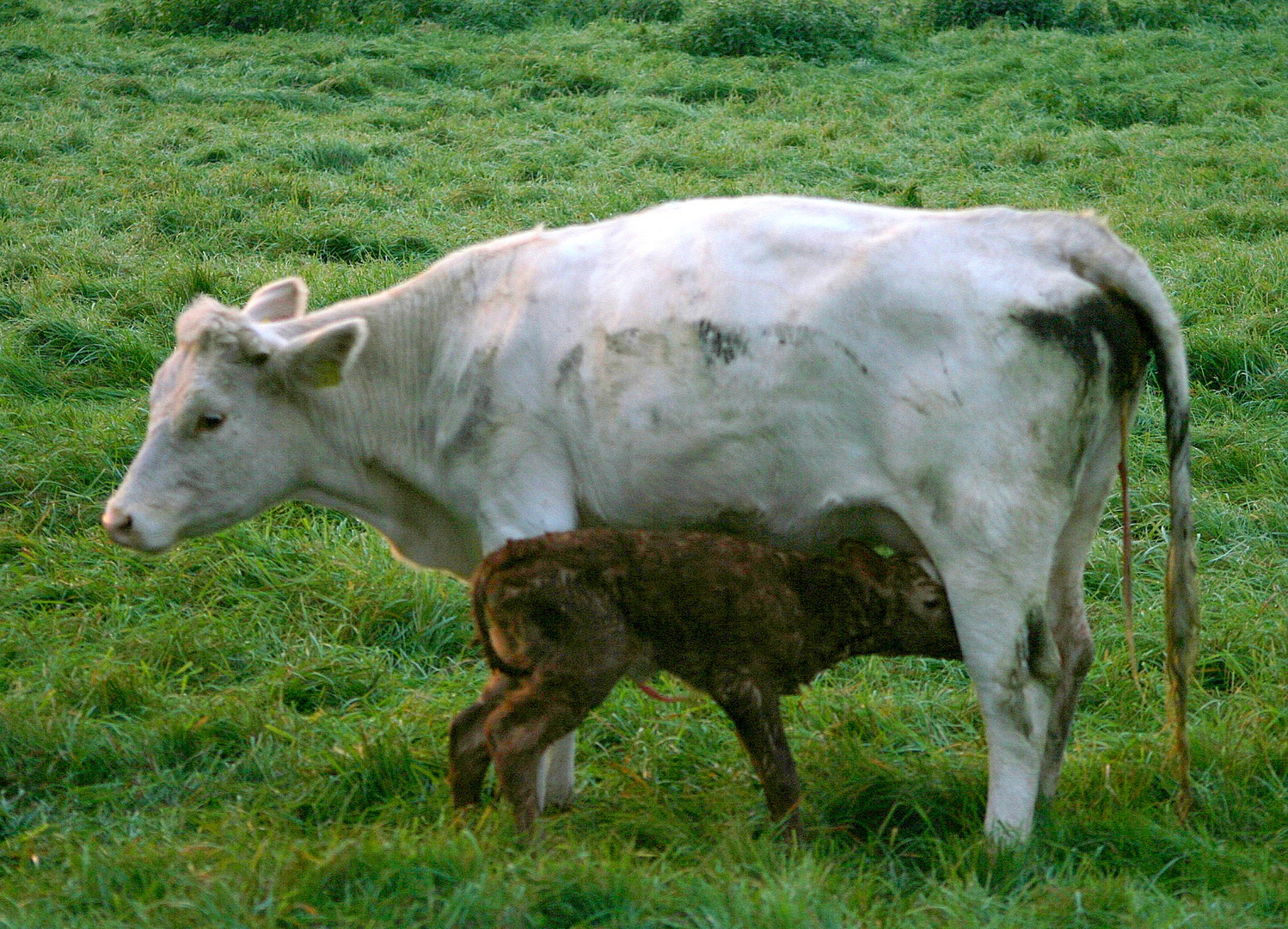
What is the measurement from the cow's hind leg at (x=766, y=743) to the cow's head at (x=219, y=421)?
1451 mm

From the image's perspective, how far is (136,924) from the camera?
328 centimetres

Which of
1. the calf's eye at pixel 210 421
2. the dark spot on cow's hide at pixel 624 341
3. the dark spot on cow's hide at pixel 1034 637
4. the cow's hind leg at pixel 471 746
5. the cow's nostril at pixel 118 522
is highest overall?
the dark spot on cow's hide at pixel 624 341

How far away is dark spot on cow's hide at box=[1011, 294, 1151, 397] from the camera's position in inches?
147

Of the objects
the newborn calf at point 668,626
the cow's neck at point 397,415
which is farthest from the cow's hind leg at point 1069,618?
the cow's neck at point 397,415

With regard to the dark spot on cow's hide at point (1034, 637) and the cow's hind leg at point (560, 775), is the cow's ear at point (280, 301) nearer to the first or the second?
the cow's hind leg at point (560, 775)

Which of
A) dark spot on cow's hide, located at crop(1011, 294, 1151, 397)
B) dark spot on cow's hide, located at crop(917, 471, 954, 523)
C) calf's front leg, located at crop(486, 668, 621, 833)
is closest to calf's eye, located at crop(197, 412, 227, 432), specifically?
calf's front leg, located at crop(486, 668, 621, 833)

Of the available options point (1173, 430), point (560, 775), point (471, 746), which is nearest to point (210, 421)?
point (471, 746)

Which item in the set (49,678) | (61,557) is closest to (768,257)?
(49,678)

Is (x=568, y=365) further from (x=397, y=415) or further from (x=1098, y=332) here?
(x=1098, y=332)

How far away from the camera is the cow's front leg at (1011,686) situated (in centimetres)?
383

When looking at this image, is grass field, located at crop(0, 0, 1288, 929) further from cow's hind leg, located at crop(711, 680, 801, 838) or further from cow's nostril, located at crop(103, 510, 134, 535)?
cow's nostril, located at crop(103, 510, 134, 535)

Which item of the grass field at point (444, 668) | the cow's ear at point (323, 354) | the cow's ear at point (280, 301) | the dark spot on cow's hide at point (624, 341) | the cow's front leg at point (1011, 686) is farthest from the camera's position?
the cow's ear at point (280, 301)

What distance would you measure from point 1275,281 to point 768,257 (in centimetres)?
531

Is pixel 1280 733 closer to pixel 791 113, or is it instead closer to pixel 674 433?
pixel 674 433
